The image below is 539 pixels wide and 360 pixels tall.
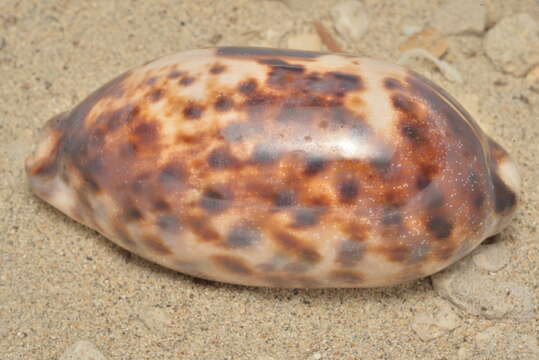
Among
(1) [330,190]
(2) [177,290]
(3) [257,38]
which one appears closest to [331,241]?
(1) [330,190]

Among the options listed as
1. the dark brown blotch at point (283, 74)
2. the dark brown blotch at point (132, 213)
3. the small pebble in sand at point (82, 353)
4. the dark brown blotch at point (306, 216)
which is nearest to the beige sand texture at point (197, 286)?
the small pebble in sand at point (82, 353)

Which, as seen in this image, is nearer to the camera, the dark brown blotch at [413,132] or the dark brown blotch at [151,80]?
the dark brown blotch at [413,132]

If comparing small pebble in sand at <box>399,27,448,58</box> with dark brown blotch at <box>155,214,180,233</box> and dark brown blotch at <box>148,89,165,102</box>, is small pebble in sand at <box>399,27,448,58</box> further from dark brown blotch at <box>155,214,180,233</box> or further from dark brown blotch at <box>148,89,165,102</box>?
dark brown blotch at <box>155,214,180,233</box>

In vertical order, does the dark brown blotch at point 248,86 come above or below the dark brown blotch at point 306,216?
above

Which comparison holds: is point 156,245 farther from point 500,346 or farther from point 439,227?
point 500,346

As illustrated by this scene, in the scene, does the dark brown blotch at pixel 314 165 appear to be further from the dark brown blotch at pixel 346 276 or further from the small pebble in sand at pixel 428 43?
the small pebble in sand at pixel 428 43

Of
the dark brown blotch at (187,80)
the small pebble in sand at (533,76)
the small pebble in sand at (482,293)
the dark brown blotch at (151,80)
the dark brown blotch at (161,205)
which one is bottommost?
the small pebble in sand at (482,293)

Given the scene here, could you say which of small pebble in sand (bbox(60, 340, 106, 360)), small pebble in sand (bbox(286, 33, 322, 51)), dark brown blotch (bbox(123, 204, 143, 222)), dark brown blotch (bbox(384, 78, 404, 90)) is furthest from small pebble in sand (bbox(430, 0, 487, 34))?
small pebble in sand (bbox(60, 340, 106, 360))
